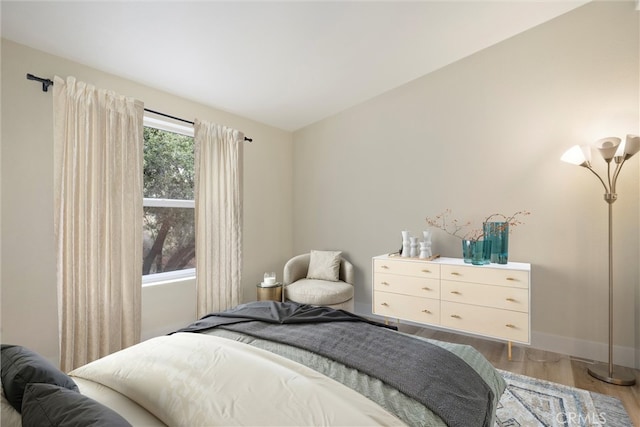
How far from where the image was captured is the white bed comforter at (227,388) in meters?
1.02

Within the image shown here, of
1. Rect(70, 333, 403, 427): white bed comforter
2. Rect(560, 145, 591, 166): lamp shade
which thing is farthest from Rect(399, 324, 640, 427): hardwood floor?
Rect(70, 333, 403, 427): white bed comforter

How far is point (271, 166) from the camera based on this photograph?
4121 mm

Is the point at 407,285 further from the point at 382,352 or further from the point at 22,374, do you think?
the point at 22,374

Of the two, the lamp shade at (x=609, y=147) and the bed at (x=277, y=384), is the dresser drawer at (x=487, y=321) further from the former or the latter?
the lamp shade at (x=609, y=147)

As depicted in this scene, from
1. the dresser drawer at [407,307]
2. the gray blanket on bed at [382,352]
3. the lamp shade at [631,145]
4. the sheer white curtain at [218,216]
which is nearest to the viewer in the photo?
the gray blanket on bed at [382,352]

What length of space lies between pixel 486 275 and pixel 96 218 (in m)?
3.01

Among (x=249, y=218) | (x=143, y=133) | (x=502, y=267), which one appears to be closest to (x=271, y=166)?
(x=249, y=218)

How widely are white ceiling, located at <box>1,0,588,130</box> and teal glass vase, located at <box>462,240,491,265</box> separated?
1.76 metres

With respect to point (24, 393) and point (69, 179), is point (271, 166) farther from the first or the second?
point (24, 393)

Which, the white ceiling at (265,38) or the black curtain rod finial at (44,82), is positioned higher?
the white ceiling at (265,38)

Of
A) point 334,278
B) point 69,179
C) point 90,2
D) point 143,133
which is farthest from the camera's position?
point 334,278

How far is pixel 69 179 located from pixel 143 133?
0.79m

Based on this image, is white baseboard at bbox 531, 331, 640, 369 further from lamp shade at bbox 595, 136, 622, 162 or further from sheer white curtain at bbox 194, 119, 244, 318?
sheer white curtain at bbox 194, 119, 244, 318

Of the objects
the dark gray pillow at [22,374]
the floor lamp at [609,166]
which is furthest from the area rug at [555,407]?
the dark gray pillow at [22,374]
